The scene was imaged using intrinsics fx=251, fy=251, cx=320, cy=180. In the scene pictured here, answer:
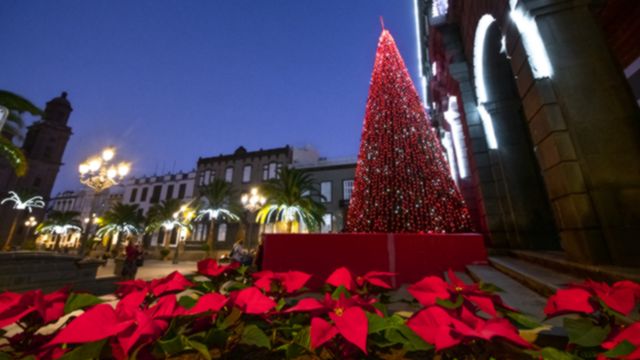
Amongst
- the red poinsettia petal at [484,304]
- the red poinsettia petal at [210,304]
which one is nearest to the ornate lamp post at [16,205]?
the red poinsettia petal at [210,304]

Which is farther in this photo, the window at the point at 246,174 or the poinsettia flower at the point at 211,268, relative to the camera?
the window at the point at 246,174

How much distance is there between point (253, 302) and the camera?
3.89 feet

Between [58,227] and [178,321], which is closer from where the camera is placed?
[178,321]

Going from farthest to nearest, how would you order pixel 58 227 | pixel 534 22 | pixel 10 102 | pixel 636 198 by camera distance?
pixel 58 227 → pixel 10 102 → pixel 534 22 → pixel 636 198

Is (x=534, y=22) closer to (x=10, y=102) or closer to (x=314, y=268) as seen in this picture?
(x=314, y=268)

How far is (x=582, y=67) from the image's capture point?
378 cm

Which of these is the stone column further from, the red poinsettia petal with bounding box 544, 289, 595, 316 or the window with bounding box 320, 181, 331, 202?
the window with bounding box 320, 181, 331, 202

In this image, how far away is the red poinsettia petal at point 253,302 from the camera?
44.1 inches

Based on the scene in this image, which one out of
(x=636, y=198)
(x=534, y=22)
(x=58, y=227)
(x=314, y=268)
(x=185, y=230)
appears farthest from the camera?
(x=58, y=227)

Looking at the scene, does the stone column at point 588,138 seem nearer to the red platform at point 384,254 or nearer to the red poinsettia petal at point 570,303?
the red platform at point 384,254

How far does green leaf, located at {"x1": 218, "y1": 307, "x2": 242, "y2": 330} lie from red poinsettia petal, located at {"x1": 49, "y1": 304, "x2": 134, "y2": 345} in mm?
371

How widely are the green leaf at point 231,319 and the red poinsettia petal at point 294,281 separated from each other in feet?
1.23

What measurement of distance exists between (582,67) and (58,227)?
57.7 m

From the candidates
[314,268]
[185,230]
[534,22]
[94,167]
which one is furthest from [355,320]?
[185,230]
